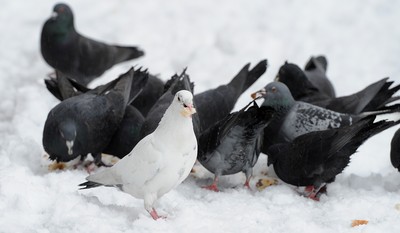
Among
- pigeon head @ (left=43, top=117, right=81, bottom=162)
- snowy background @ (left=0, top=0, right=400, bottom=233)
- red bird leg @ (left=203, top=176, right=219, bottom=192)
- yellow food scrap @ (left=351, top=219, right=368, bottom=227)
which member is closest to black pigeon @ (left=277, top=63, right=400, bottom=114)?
snowy background @ (left=0, top=0, right=400, bottom=233)

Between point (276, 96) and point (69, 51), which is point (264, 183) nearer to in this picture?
point (276, 96)

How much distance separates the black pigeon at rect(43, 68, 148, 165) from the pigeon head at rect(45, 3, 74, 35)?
1.95 meters

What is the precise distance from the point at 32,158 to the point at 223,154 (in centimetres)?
183

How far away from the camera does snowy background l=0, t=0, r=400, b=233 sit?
4922 millimetres

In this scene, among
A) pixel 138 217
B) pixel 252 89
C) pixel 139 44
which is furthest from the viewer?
pixel 139 44

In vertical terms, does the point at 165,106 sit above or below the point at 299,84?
below

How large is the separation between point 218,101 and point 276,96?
651 mm

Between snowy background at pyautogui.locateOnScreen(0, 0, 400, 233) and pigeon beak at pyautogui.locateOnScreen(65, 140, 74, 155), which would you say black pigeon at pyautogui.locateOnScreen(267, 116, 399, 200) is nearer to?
snowy background at pyautogui.locateOnScreen(0, 0, 400, 233)

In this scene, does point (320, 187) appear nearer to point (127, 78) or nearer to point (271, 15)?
point (127, 78)

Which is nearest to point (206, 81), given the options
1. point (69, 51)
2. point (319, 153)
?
point (69, 51)

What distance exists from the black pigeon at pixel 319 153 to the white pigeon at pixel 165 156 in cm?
134

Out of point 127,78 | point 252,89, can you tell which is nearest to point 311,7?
point 252,89

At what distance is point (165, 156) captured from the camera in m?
4.66

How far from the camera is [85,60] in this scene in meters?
8.13
